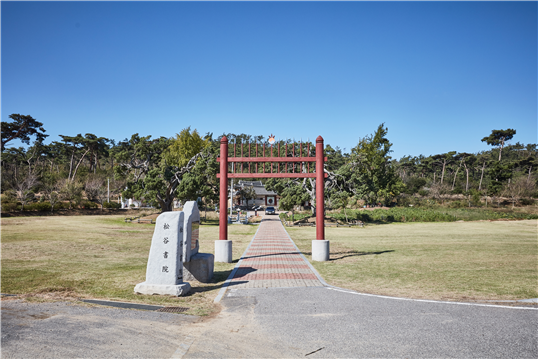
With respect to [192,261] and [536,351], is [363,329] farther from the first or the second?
[192,261]

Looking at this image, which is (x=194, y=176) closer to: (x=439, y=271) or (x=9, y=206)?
(x=9, y=206)

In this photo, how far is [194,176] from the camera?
3039 centimetres

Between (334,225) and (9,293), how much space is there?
2778cm

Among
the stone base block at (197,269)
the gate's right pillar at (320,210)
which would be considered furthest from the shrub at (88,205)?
the stone base block at (197,269)

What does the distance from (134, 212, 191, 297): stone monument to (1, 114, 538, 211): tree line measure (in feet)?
14.2

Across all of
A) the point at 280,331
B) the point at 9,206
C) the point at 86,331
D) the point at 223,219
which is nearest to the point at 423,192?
the point at 223,219

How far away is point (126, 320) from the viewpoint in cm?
580

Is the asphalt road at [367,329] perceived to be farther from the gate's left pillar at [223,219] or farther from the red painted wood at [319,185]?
the red painted wood at [319,185]

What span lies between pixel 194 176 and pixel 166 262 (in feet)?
75.8

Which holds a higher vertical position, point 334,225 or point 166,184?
point 166,184

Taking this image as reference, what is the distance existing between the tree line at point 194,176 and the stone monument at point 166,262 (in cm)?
434

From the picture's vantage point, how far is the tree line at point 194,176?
31172 mm

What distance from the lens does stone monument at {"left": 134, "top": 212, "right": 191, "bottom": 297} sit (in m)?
7.74

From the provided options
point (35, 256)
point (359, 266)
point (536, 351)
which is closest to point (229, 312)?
point (536, 351)
